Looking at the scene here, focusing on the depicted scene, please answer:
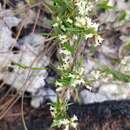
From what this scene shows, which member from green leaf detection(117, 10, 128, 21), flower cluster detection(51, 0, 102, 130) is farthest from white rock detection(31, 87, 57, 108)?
green leaf detection(117, 10, 128, 21)

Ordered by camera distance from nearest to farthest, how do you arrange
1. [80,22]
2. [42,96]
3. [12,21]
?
[80,22]
[42,96]
[12,21]

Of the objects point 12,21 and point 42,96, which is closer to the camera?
point 42,96

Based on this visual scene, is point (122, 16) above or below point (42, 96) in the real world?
above

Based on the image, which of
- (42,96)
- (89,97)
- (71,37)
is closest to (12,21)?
(42,96)

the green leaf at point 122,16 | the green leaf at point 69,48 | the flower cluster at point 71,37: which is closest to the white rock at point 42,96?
the flower cluster at point 71,37

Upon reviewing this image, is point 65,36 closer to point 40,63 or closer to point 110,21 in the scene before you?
point 40,63

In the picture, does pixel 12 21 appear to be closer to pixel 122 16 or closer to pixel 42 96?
pixel 42 96

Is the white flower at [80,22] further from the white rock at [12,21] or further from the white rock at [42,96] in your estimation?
the white rock at [12,21]

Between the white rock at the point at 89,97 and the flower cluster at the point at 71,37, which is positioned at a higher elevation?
the flower cluster at the point at 71,37

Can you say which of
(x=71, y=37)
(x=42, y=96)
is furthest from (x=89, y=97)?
(x=71, y=37)

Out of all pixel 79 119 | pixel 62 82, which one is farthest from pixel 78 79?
pixel 79 119

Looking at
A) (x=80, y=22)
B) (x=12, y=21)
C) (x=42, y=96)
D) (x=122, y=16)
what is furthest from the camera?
(x=122, y=16)
